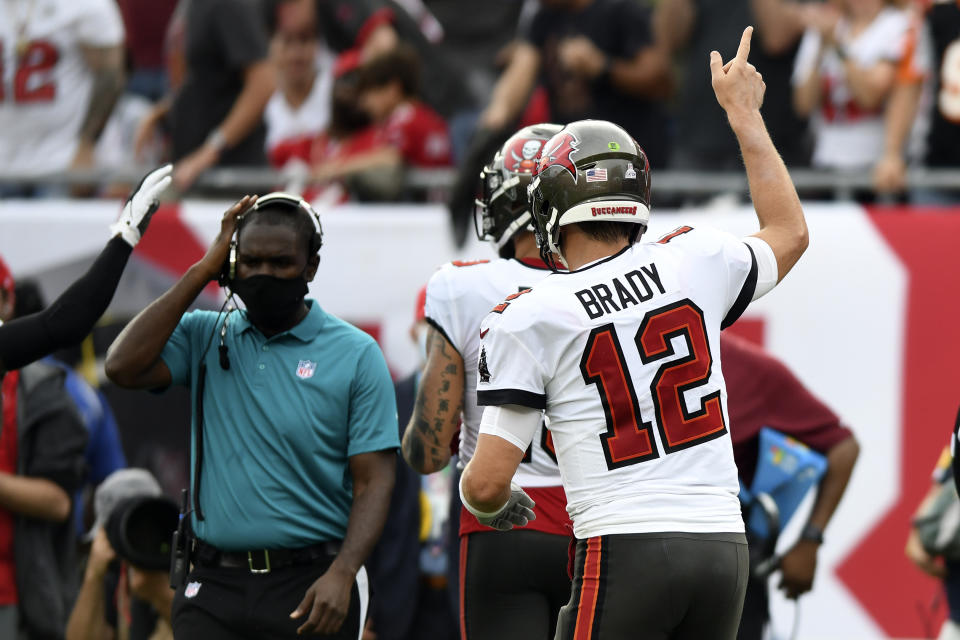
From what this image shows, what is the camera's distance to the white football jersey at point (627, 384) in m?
3.31

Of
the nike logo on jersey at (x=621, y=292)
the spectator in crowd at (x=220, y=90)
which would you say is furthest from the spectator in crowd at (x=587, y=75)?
the nike logo on jersey at (x=621, y=292)

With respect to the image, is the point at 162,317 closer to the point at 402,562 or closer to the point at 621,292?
the point at 621,292

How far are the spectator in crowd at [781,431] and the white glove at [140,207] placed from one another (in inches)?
82.2

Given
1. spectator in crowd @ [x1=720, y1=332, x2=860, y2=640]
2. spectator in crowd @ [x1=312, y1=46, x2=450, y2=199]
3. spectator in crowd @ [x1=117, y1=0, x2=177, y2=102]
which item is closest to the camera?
spectator in crowd @ [x1=720, y1=332, x2=860, y2=640]

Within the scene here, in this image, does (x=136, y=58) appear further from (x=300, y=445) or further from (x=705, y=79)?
(x=300, y=445)

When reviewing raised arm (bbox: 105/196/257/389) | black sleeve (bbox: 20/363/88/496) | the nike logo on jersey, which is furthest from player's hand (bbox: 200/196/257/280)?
black sleeve (bbox: 20/363/88/496)

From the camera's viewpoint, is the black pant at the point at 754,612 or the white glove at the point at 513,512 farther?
the black pant at the point at 754,612

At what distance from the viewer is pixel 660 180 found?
775 centimetres

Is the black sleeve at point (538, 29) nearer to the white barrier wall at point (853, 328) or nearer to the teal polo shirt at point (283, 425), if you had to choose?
the white barrier wall at point (853, 328)

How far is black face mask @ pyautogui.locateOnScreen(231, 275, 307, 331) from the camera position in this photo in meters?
4.39

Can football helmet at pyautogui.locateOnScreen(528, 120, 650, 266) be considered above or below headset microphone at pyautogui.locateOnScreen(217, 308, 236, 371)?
above

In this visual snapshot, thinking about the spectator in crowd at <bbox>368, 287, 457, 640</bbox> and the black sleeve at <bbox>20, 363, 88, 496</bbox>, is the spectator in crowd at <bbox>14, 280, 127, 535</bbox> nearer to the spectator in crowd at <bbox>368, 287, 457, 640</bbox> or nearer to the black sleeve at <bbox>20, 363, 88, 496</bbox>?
the black sleeve at <bbox>20, 363, 88, 496</bbox>

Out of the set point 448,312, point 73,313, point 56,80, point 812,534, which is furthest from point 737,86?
point 56,80

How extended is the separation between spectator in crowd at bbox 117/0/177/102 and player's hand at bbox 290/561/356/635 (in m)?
6.43
